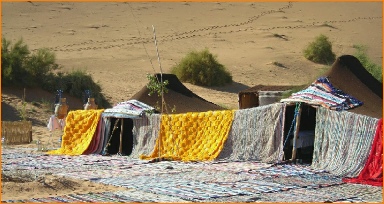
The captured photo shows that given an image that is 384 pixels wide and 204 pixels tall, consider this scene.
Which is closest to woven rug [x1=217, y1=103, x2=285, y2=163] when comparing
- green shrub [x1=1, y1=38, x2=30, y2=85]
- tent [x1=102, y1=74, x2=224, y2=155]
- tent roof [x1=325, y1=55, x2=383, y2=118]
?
tent roof [x1=325, y1=55, x2=383, y2=118]

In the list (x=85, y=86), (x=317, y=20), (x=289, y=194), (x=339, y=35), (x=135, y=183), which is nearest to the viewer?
(x=289, y=194)

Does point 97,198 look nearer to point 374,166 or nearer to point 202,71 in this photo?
point 374,166

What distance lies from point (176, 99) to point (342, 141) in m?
7.15

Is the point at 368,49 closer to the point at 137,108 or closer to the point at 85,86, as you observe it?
the point at 85,86

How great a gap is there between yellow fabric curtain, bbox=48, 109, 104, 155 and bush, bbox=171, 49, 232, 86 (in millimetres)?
16322

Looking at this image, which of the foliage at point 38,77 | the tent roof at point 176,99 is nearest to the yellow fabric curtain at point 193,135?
the tent roof at point 176,99

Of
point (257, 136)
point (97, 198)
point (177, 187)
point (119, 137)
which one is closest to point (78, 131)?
point (119, 137)

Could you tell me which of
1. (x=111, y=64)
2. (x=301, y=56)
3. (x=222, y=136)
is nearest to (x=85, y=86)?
(x=111, y=64)

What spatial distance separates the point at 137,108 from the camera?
1658 centimetres

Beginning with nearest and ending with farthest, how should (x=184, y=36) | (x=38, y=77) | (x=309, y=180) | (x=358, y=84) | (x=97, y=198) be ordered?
(x=97, y=198), (x=309, y=180), (x=358, y=84), (x=38, y=77), (x=184, y=36)

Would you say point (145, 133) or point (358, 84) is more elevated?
point (358, 84)

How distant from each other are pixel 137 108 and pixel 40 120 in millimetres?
8690

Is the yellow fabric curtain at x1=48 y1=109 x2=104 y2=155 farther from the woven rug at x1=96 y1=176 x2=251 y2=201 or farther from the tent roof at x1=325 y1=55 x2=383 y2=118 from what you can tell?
the tent roof at x1=325 y1=55 x2=383 y2=118

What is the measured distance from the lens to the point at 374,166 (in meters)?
11.7
